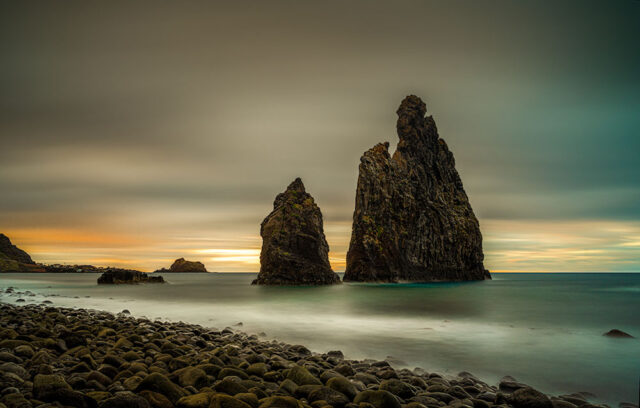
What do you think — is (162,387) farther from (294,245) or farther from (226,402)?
(294,245)

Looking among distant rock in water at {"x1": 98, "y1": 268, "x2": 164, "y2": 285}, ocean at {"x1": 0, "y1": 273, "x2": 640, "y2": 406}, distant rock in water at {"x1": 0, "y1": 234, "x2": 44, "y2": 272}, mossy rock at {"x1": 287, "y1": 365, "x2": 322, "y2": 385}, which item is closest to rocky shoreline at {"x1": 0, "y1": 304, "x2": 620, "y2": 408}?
mossy rock at {"x1": 287, "y1": 365, "x2": 322, "y2": 385}

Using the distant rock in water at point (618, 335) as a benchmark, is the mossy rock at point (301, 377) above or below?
above

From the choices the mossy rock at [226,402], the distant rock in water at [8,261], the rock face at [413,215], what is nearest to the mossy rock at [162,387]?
the mossy rock at [226,402]

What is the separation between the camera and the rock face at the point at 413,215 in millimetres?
72938

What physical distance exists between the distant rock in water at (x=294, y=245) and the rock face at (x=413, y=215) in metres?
11.1

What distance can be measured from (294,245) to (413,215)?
30080mm

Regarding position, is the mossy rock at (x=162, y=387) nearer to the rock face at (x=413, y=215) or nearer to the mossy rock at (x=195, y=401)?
the mossy rock at (x=195, y=401)

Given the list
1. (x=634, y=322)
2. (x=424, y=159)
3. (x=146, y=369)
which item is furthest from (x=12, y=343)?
(x=424, y=159)

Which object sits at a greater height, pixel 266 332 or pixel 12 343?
pixel 12 343

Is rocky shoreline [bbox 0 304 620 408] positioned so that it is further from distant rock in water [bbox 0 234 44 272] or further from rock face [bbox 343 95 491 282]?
distant rock in water [bbox 0 234 44 272]

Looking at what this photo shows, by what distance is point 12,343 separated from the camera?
8.13 meters

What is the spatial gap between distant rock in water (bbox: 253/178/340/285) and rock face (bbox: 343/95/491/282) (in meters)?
11.1

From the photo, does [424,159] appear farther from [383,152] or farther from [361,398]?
[361,398]

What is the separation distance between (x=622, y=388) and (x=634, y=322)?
59.0ft
